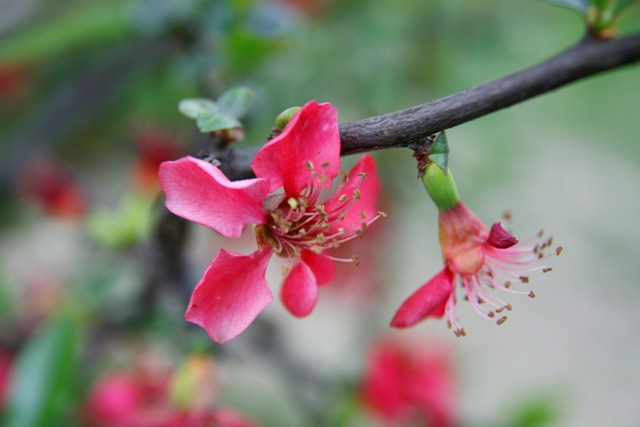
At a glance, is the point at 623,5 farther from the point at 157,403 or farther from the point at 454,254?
the point at 157,403

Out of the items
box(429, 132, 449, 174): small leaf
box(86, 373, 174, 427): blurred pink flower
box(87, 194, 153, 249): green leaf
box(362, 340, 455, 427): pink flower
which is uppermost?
box(429, 132, 449, 174): small leaf

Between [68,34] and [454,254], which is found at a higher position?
[68,34]

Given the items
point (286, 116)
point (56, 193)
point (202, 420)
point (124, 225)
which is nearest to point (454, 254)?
point (286, 116)

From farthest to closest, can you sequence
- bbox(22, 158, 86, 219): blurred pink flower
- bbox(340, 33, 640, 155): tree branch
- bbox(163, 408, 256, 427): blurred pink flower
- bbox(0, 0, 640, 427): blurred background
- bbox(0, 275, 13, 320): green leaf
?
bbox(0, 275, 13, 320): green leaf, bbox(22, 158, 86, 219): blurred pink flower, bbox(0, 0, 640, 427): blurred background, bbox(163, 408, 256, 427): blurred pink flower, bbox(340, 33, 640, 155): tree branch

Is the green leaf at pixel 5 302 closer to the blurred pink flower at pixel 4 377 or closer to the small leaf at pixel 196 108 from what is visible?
the blurred pink flower at pixel 4 377

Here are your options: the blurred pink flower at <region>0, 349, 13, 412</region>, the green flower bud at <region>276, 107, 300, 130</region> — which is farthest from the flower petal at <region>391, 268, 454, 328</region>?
the blurred pink flower at <region>0, 349, 13, 412</region>

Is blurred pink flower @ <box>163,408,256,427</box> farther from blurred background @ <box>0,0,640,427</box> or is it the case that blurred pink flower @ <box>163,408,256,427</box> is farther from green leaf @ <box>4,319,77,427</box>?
green leaf @ <box>4,319,77,427</box>
